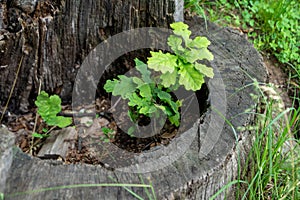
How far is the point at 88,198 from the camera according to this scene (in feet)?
6.13

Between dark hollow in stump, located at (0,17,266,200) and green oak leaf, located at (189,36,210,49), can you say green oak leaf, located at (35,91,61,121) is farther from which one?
green oak leaf, located at (189,36,210,49)

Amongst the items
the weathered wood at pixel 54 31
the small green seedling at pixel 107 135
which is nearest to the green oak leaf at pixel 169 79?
the weathered wood at pixel 54 31

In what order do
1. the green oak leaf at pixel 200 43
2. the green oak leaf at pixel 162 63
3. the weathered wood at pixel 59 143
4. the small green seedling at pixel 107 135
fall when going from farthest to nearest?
the small green seedling at pixel 107 135 → the weathered wood at pixel 59 143 → the green oak leaf at pixel 200 43 → the green oak leaf at pixel 162 63

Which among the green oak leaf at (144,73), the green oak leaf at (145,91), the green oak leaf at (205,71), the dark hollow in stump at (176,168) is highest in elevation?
the green oak leaf at (205,71)

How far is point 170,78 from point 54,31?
0.81m

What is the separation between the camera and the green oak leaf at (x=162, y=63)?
90.1 inches

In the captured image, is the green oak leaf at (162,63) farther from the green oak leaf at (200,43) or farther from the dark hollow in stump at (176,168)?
the dark hollow in stump at (176,168)

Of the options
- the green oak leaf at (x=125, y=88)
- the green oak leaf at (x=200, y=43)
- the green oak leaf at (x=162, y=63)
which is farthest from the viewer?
the green oak leaf at (x=125, y=88)

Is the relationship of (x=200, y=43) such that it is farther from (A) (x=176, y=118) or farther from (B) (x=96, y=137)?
(B) (x=96, y=137)

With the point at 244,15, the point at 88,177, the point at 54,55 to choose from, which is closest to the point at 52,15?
the point at 54,55

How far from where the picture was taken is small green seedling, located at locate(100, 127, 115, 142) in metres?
2.80

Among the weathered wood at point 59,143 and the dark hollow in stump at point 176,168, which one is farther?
the weathered wood at point 59,143

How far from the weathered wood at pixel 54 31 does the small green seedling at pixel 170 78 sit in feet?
1.05

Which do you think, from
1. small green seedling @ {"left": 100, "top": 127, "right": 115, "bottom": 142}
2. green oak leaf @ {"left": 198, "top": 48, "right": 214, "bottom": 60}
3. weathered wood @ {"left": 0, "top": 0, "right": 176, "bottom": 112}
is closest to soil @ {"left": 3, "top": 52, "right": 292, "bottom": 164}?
small green seedling @ {"left": 100, "top": 127, "right": 115, "bottom": 142}
